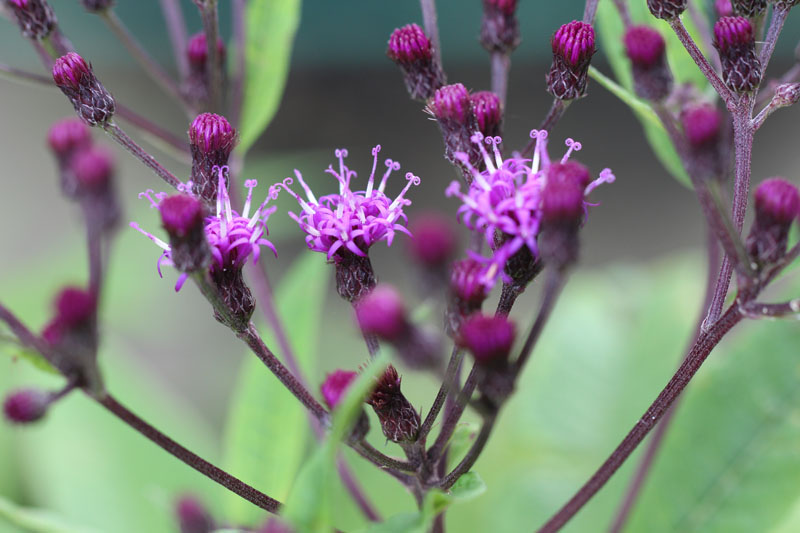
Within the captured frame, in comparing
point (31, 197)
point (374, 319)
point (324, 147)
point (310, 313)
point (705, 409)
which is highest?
point (324, 147)

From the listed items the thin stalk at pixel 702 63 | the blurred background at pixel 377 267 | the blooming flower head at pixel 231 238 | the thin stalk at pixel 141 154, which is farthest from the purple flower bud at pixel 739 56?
the blurred background at pixel 377 267

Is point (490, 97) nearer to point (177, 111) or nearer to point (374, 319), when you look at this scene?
point (374, 319)

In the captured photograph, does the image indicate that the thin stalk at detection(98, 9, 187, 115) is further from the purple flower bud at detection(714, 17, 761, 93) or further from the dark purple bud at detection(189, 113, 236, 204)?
the purple flower bud at detection(714, 17, 761, 93)

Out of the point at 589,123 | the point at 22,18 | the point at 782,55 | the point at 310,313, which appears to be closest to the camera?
the point at 22,18

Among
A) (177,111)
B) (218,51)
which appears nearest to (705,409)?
(218,51)

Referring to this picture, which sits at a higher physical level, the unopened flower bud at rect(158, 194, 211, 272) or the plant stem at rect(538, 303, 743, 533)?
the plant stem at rect(538, 303, 743, 533)

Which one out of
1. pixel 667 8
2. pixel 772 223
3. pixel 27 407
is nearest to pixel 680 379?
pixel 772 223

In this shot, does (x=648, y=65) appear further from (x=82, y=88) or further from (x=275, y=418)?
(x=275, y=418)

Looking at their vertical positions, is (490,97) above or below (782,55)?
below

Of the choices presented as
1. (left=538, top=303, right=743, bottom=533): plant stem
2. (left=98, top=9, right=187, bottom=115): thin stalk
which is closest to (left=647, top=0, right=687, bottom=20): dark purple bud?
(left=538, top=303, right=743, bottom=533): plant stem
